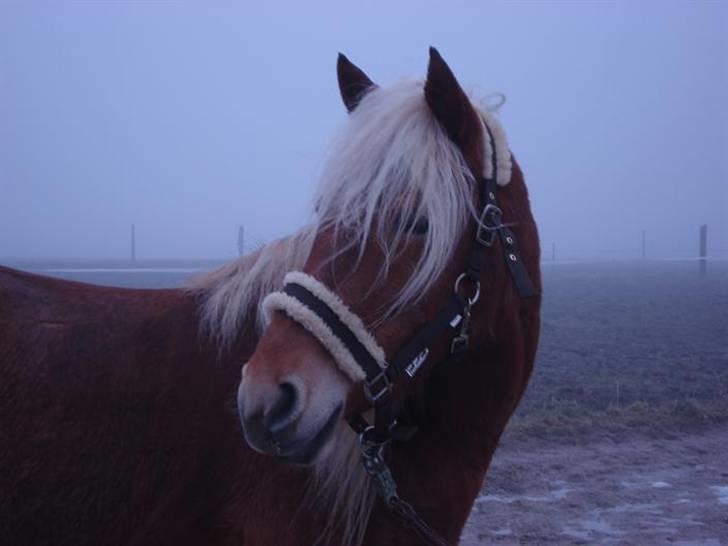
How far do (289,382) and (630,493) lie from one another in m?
4.88

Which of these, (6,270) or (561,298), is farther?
(561,298)

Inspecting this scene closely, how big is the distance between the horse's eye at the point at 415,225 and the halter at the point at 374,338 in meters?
0.18

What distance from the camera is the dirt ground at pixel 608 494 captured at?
4996mm


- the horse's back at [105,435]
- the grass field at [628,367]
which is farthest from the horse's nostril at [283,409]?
the grass field at [628,367]

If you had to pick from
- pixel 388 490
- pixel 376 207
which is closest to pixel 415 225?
pixel 376 207

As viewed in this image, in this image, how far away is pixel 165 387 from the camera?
2.23 m

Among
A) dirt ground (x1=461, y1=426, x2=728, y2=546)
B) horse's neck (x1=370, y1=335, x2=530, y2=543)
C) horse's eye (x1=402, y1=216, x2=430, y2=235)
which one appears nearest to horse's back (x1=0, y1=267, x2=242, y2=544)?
horse's neck (x1=370, y1=335, x2=530, y2=543)

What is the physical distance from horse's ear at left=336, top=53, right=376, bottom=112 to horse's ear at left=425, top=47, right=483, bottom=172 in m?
0.36

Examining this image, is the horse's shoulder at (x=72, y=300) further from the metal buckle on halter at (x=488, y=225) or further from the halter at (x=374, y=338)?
the metal buckle on halter at (x=488, y=225)

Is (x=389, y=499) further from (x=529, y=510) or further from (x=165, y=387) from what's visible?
(x=529, y=510)

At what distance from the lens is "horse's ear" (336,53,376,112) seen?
2439 millimetres

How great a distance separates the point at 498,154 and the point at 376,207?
49 centimetres

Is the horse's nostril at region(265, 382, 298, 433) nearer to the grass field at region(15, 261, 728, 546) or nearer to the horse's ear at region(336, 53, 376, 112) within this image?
the horse's ear at region(336, 53, 376, 112)

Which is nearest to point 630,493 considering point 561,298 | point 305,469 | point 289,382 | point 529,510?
point 529,510
